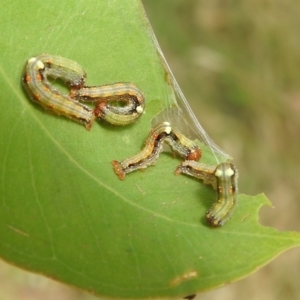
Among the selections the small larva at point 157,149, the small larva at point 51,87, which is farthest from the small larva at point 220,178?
the small larva at point 51,87

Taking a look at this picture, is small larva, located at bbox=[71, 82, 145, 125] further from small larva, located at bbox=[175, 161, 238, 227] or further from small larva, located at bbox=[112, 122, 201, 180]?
small larva, located at bbox=[175, 161, 238, 227]

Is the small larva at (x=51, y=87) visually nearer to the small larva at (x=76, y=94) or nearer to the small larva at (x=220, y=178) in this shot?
the small larva at (x=76, y=94)

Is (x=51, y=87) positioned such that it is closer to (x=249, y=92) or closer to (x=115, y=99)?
(x=115, y=99)

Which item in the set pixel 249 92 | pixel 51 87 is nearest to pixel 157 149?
pixel 51 87

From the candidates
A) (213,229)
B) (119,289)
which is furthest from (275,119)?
(119,289)

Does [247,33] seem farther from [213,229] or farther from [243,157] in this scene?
[213,229]

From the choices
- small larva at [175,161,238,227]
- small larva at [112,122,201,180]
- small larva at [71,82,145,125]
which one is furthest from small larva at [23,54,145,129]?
small larva at [175,161,238,227]

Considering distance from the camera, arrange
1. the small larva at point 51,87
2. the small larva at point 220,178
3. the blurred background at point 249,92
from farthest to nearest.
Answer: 1. the blurred background at point 249,92
2. the small larva at point 220,178
3. the small larva at point 51,87
